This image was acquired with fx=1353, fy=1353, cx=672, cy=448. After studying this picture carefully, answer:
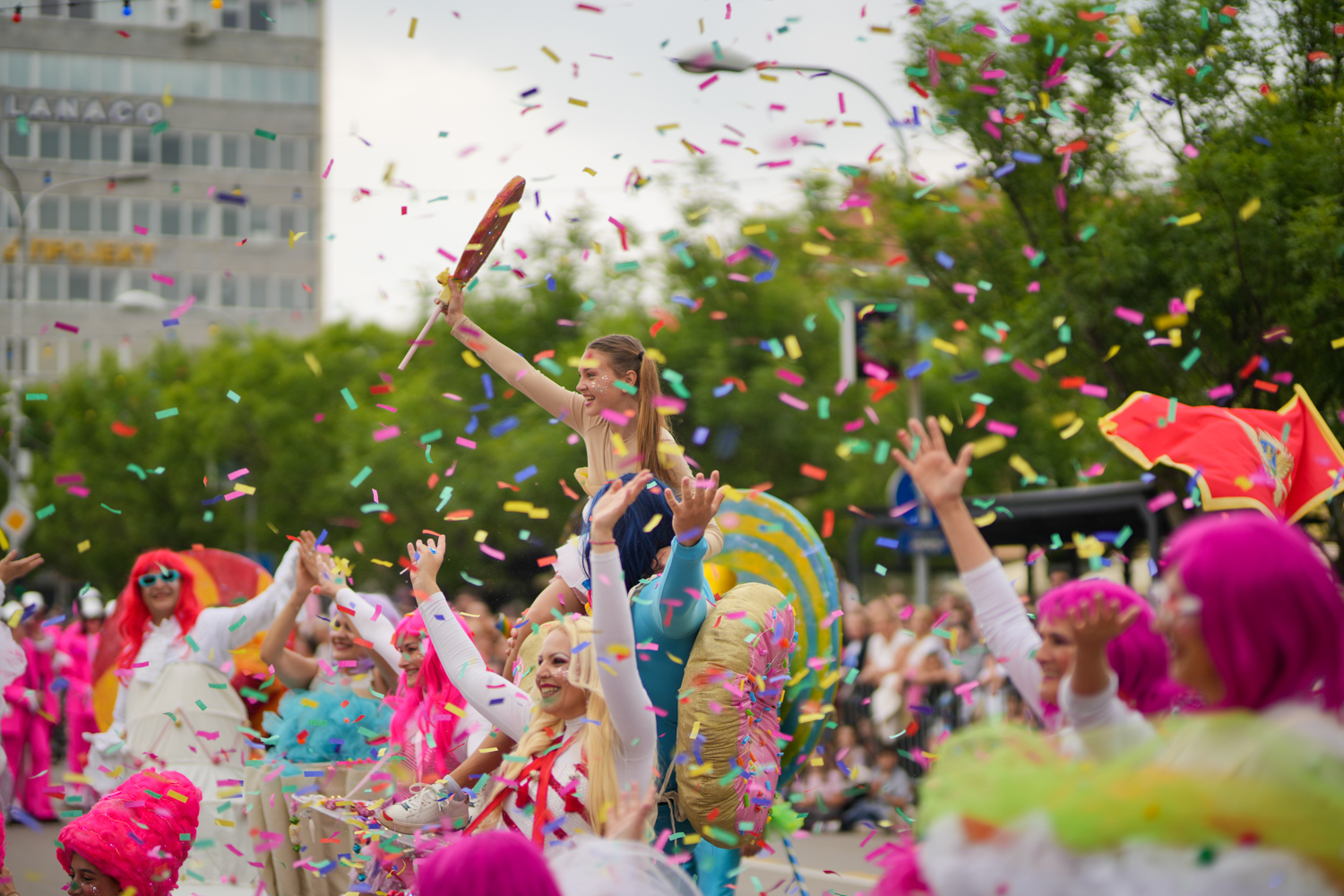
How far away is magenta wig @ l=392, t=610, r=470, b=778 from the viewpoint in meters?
5.19

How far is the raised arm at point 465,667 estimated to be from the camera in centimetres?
406

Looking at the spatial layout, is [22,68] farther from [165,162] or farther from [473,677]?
[473,677]

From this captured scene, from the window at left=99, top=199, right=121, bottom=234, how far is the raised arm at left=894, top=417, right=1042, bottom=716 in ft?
188

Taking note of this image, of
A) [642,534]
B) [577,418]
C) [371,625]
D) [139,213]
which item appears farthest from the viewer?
[139,213]

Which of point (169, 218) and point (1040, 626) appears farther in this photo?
point (169, 218)

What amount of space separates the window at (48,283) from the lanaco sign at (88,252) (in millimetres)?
364

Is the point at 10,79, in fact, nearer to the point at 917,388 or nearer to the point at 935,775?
the point at 917,388

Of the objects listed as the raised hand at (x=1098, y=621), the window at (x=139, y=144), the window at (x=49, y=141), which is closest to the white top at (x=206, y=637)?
the raised hand at (x=1098, y=621)

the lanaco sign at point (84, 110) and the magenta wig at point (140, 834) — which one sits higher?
the magenta wig at point (140, 834)

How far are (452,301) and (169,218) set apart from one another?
5482cm

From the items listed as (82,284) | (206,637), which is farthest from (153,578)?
(82,284)

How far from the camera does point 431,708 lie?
5242 millimetres

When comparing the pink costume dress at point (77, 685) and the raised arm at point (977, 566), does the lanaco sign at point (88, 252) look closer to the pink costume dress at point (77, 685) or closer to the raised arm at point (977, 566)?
the pink costume dress at point (77, 685)

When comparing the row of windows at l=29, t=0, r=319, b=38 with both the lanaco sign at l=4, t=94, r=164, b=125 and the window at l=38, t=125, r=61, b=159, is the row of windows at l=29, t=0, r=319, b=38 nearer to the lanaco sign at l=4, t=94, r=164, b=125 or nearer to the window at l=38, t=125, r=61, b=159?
the lanaco sign at l=4, t=94, r=164, b=125
